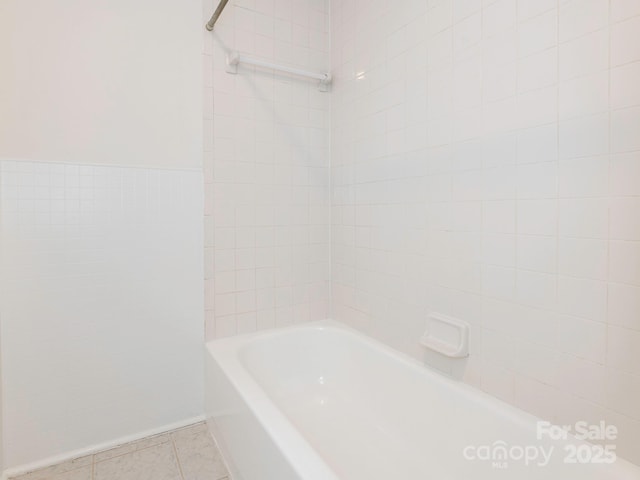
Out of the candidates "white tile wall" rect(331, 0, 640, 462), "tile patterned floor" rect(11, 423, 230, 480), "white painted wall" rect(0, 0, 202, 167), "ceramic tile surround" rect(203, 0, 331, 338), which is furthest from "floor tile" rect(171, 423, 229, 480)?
"white painted wall" rect(0, 0, 202, 167)

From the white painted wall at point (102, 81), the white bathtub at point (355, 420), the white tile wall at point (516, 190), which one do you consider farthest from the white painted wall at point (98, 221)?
the white tile wall at point (516, 190)

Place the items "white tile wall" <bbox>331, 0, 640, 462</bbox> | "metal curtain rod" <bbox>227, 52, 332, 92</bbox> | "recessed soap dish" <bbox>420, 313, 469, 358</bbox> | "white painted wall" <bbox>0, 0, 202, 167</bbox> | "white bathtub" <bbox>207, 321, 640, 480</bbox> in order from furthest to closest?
"metal curtain rod" <bbox>227, 52, 332, 92</bbox>, "white painted wall" <bbox>0, 0, 202, 167</bbox>, "recessed soap dish" <bbox>420, 313, 469, 358</bbox>, "white bathtub" <bbox>207, 321, 640, 480</bbox>, "white tile wall" <bbox>331, 0, 640, 462</bbox>

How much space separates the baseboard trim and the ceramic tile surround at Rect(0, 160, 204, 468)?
2cm

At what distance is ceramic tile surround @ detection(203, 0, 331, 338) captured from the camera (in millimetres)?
1870

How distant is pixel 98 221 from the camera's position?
163 centimetres

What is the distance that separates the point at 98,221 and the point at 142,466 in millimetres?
1147

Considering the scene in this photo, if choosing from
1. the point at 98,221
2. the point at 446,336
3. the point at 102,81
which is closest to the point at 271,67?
the point at 102,81

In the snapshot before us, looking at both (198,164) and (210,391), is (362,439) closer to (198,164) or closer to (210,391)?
(210,391)

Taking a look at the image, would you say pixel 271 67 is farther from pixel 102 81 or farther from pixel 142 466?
pixel 142 466

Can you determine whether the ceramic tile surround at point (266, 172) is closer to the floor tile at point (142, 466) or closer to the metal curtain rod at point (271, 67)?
the metal curtain rod at point (271, 67)

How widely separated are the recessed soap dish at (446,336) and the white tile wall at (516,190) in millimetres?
38

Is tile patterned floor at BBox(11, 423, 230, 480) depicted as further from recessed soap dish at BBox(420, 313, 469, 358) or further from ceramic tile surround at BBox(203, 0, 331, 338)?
recessed soap dish at BBox(420, 313, 469, 358)

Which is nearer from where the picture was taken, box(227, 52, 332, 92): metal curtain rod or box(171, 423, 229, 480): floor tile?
box(171, 423, 229, 480): floor tile

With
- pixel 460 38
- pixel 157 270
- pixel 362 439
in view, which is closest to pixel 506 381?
pixel 362 439
